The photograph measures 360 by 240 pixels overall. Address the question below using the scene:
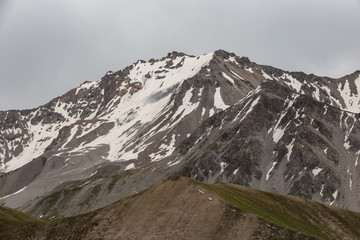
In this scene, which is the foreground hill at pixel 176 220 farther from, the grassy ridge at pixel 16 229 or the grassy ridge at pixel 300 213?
the grassy ridge at pixel 300 213

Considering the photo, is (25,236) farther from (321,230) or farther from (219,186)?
(321,230)

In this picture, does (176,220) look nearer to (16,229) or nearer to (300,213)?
(16,229)

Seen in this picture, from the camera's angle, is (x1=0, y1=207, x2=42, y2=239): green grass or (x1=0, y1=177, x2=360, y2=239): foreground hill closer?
(x1=0, y1=177, x2=360, y2=239): foreground hill

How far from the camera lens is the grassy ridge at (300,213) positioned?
94688mm

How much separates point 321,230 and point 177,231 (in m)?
35.2

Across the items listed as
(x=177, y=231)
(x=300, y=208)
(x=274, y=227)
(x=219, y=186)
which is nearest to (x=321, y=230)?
(x=300, y=208)

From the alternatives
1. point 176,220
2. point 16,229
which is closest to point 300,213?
point 176,220

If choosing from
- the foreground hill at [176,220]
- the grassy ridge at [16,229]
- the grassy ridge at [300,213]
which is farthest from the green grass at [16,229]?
the grassy ridge at [300,213]

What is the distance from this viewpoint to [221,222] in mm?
77062

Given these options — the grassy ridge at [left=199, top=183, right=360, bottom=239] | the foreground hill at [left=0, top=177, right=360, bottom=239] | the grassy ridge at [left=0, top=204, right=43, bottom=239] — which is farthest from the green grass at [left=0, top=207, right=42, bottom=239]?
the grassy ridge at [left=199, top=183, right=360, bottom=239]

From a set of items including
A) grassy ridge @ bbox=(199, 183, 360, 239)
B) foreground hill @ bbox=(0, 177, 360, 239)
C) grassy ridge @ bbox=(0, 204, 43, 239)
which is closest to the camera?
foreground hill @ bbox=(0, 177, 360, 239)

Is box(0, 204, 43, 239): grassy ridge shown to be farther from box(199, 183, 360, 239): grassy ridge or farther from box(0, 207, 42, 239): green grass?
box(199, 183, 360, 239): grassy ridge

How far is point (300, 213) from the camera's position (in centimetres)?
10412

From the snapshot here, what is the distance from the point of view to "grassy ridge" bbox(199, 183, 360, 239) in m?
94.7
